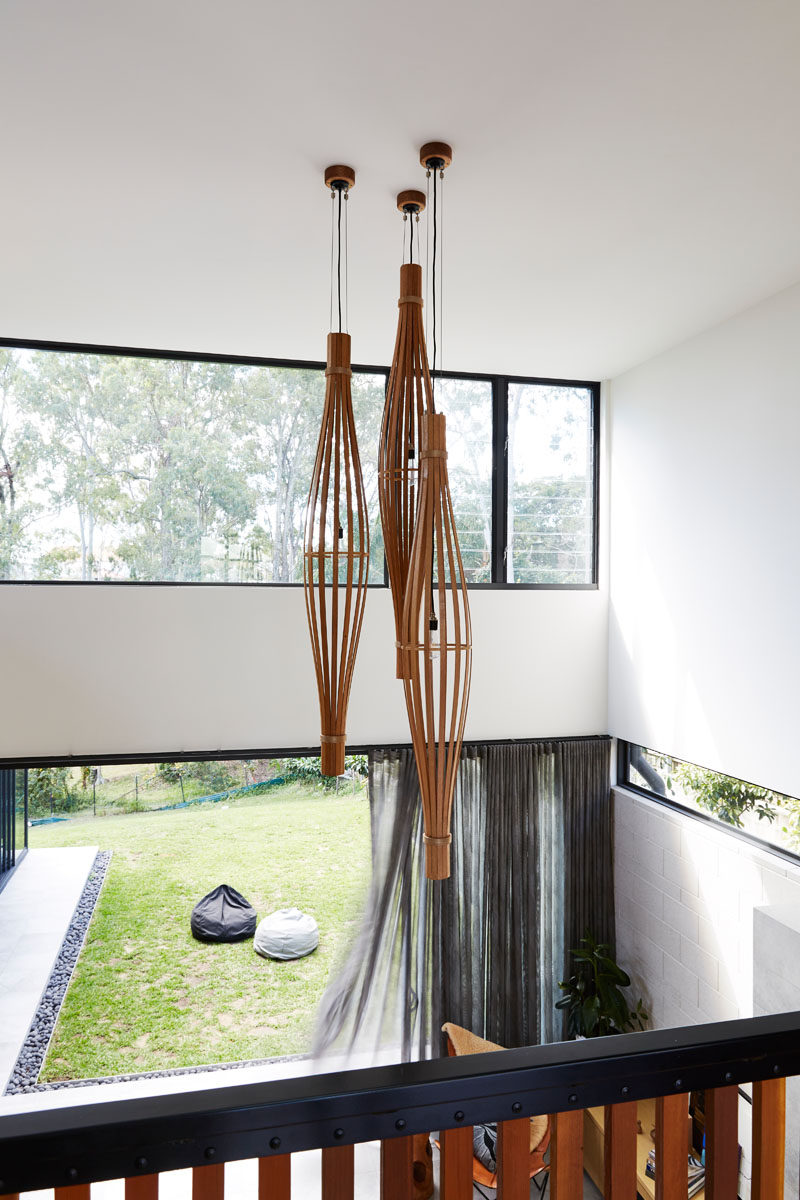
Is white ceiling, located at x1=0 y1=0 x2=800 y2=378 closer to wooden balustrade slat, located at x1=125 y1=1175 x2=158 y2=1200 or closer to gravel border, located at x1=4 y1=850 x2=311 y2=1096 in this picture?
wooden balustrade slat, located at x1=125 y1=1175 x2=158 y2=1200

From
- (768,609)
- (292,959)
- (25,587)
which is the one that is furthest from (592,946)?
(25,587)

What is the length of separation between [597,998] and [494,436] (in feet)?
8.54

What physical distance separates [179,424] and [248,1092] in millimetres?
3175

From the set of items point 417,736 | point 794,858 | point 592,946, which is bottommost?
point 592,946

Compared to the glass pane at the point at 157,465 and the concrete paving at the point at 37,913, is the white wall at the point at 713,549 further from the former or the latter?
the concrete paving at the point at 37,913

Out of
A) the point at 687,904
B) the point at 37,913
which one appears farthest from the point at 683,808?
the point at 37,913

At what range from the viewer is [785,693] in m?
2.74

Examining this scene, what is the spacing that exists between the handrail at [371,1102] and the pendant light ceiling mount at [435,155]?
1.85 metres

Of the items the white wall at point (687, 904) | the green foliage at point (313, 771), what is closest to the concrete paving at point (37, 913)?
the green foliage at point (313, 771)

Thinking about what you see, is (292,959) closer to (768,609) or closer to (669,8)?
(768,609)

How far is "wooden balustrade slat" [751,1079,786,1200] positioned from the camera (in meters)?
0.88

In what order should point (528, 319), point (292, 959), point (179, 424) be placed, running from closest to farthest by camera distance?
point (528, 319)
point (179, 424)
point (292, 959)

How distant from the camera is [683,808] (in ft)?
11.3

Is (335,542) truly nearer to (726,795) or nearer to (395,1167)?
(395,1167)
